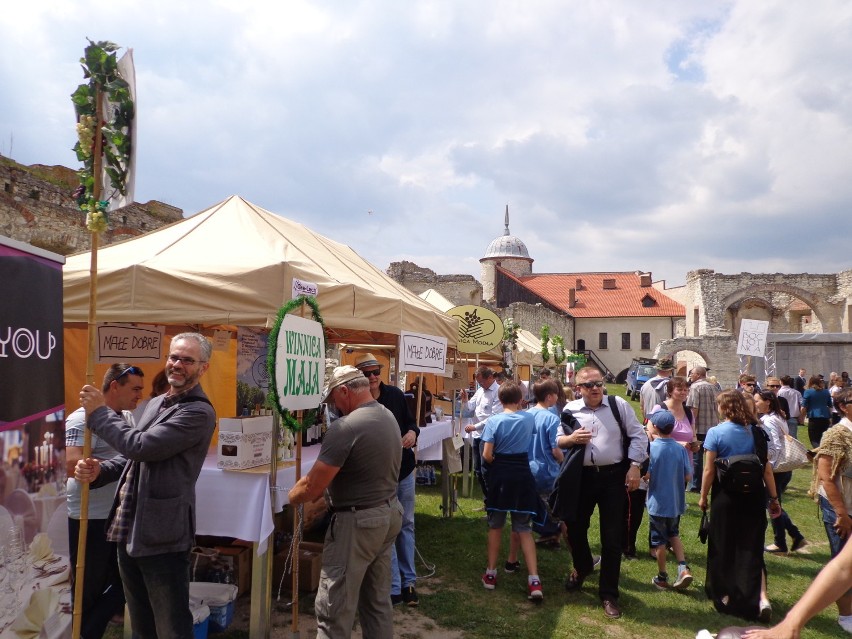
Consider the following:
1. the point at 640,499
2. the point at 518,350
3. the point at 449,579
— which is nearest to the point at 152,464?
the point at 449,579

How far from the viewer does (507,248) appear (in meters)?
62.6

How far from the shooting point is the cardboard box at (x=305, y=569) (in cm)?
487

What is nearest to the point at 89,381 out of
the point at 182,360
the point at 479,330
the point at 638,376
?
the point at 182,360

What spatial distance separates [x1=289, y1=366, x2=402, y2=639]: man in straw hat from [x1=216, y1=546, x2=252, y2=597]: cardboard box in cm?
159

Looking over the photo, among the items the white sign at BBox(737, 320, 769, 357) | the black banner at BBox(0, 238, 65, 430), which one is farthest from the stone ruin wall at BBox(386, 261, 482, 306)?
the black banner at BBox(0, 238, 65, 430)

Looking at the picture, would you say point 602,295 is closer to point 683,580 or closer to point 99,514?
point 683,580

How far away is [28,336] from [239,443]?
1.99 m

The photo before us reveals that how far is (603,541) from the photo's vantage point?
474 cm

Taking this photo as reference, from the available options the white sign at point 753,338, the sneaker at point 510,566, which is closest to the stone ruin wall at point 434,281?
the white sign at point 753,338

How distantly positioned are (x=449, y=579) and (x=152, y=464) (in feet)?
11.0

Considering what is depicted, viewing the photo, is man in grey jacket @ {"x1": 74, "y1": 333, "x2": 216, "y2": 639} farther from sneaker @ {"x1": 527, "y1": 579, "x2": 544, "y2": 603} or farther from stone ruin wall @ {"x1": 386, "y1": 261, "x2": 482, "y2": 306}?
stone ruin wall @ {"x1": 386, "y1": 261, "x2": 482, "y2": 306}

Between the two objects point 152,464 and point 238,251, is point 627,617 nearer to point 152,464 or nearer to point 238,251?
point 152,464

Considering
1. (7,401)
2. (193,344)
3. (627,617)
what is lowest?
(627,617)

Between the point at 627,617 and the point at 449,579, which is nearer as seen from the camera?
the point at 627,617
